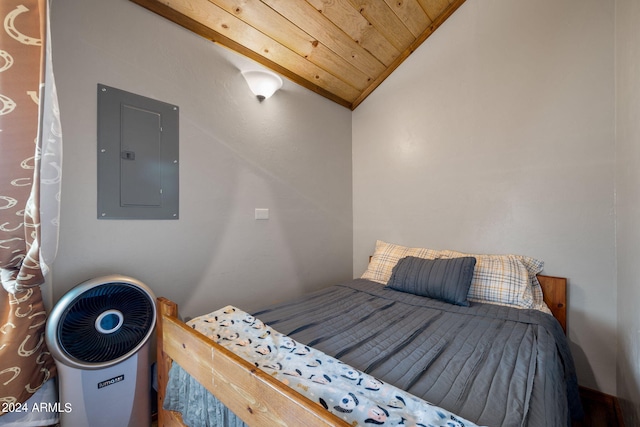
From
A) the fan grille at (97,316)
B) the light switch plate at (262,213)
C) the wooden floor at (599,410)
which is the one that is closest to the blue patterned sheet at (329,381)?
the fan grille at (97,316)

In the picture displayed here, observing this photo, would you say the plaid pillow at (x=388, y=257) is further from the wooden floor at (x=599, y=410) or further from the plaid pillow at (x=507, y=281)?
the wooden floor at (x=599, y=410)

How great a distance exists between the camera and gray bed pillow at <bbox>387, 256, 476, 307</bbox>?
1.69 metres

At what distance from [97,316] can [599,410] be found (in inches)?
111

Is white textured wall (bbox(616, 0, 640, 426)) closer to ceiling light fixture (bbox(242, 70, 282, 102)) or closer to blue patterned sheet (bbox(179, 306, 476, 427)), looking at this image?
blue patterned sheet (bbox(179, 306, 476, 427))

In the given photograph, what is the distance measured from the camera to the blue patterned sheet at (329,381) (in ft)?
2.19

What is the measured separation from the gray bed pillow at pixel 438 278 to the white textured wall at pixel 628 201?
0.69 meters

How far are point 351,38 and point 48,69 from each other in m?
1.91

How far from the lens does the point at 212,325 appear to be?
119cm

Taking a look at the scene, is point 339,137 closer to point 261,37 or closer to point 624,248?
point 261,37

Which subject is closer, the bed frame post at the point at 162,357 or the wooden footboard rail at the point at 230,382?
the wooden footboard rail at the point at 230,382

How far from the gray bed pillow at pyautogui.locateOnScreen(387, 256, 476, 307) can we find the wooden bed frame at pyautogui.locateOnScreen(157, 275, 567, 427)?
4.61ft

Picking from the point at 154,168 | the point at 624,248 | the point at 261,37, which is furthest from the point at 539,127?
the point at 154,168

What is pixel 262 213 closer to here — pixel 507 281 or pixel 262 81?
pixel 262 81

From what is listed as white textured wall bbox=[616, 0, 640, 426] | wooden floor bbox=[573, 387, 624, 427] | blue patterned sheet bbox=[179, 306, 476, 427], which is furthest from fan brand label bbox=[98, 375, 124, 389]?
wooden floor bbox=[573, 387, 624, 427]
